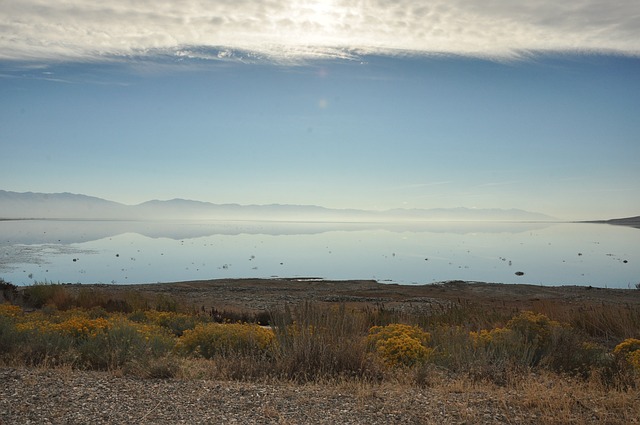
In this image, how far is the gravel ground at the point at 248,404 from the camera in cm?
625

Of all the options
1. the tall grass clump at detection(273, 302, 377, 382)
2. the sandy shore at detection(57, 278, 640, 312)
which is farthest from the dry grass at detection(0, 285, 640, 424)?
the sandy shore at detection(57, 278, 640, 312)

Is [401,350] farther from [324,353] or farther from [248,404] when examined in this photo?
[248,404]

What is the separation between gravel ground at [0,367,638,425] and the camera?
6254mm

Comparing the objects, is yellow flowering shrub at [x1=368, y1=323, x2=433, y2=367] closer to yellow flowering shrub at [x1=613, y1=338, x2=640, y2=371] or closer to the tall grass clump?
the tall grass clump

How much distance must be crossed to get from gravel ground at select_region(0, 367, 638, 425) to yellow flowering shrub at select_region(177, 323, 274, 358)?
2.15 metres

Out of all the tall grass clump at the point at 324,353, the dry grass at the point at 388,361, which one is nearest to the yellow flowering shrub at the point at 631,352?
the dry grass at the point at 388,361

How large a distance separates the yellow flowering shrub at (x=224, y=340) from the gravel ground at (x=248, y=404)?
2151mm

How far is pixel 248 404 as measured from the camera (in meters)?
6.75

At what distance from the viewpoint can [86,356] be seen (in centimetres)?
927

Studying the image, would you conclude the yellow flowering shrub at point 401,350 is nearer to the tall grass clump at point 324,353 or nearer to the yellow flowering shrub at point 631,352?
the tall grass clump at point 324,353

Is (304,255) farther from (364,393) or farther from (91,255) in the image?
(364,393)

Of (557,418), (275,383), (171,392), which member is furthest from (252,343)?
(557,418)

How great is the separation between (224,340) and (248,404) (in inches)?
151

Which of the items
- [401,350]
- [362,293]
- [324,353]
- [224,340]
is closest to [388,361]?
[401,350]
